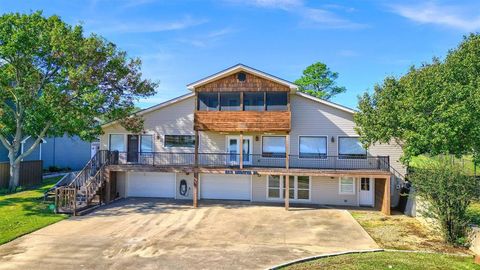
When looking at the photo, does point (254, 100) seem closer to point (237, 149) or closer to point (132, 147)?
point (237, 149)

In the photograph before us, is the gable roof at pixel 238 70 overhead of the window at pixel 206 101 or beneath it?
overhead

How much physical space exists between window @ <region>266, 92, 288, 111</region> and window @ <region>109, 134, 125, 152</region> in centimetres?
975

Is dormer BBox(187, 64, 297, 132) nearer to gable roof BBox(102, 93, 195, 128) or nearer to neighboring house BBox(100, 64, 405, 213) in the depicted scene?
neighboring house BBox(100, 64, 405, 213)

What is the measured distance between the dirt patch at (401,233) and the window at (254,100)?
7.75m

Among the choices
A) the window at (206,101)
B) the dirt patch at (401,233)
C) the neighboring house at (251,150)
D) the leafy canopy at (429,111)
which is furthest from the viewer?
the window at (206,101)

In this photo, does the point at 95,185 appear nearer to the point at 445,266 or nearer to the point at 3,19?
the point at 3,19

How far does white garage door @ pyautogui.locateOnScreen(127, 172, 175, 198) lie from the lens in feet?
69.8

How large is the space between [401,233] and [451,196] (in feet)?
8.76

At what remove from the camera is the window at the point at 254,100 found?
62.2ft

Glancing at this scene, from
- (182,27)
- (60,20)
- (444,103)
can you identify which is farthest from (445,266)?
(60,20)

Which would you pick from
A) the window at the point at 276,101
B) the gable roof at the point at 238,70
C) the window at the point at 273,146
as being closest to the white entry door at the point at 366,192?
the window at the point at 273,146

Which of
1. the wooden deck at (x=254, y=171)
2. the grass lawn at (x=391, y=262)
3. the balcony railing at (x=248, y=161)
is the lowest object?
the grass lawn at (x=391, y=262)

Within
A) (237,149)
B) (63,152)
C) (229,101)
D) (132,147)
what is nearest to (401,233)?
(237,149)

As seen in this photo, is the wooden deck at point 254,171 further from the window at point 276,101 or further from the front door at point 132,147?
the window at point 276,101
